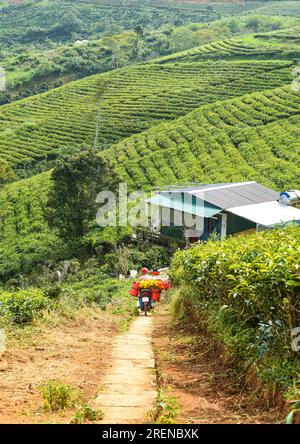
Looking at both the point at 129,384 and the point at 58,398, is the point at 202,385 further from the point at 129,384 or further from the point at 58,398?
the point at 58,398

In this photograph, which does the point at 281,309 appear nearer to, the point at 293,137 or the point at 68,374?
the point at 68,374

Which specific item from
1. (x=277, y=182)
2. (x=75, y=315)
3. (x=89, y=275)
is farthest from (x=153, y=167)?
(x=75, y=315)

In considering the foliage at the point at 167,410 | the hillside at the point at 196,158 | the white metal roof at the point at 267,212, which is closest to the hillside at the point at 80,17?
the hillside at the point at 196,158

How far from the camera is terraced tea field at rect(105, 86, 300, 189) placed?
36.8m

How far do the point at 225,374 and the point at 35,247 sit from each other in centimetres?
2652

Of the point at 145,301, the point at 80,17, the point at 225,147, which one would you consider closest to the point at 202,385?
the point at 145,301

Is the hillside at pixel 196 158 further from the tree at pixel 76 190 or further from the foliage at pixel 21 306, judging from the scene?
the foliage at pixel 21 306

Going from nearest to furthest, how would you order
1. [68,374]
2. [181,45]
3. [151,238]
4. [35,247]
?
[68,374], [151,238], [35,247], [181,45]

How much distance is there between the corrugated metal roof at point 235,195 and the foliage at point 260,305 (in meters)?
18.3

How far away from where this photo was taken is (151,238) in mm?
29484

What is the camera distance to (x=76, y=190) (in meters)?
31.5

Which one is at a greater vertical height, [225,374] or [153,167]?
[225,374]

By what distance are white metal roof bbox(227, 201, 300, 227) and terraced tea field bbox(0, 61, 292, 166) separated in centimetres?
2626

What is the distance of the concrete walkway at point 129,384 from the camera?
186 inches
